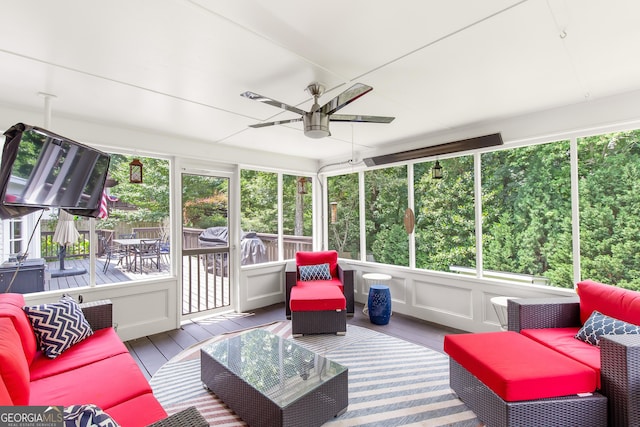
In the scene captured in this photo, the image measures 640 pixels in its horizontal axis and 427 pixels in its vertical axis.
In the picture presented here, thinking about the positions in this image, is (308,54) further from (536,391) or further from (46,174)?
(536,391)

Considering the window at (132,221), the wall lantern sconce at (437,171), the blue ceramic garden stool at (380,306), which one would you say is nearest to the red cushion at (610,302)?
the wall lantern sconce at (437,171)

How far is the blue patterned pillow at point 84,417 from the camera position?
0.89m

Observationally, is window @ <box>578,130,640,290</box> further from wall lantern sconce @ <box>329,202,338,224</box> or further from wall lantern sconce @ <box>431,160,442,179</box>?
wall lantern sconce @ <box>329,202,338,224</box>

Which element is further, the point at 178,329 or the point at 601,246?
the point at 178,329

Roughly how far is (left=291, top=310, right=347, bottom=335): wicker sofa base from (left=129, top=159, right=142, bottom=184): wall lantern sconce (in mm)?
2351

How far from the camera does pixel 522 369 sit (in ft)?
5.91

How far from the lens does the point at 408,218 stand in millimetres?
4262

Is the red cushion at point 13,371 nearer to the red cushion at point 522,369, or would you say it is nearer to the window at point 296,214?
the red cushion at point 522,369

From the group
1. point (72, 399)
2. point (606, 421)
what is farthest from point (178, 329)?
point (606, 421)

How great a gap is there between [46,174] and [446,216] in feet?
13.4

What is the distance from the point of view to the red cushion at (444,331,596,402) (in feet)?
5.65

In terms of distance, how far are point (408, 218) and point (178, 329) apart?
11.0 feet

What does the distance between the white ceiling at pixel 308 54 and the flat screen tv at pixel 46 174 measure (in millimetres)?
507

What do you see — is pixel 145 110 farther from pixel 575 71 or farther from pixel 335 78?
pixel 575 71
